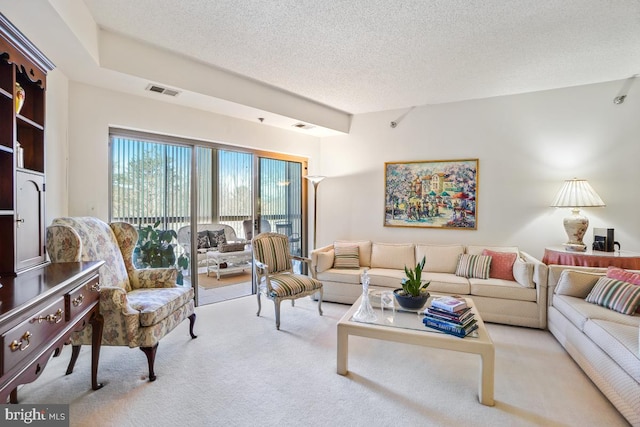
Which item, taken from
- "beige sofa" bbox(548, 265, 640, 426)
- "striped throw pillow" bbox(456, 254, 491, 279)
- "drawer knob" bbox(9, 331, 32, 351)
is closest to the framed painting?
"striped throw pillow" bbox(456, 254, 491, 279)

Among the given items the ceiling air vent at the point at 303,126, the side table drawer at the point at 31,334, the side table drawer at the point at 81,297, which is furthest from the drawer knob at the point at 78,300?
the ceiling air vent at the point at 303,126

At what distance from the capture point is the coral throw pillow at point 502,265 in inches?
142

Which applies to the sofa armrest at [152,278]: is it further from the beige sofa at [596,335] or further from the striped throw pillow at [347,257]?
the beige sofa at [596,335]

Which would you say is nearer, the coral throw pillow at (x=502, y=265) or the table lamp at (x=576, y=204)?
the table lamp at (x=576, y=204)

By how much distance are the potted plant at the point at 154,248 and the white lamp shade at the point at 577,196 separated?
4704mm

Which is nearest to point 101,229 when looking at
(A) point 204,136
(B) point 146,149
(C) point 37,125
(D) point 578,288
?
(C) point 37,125

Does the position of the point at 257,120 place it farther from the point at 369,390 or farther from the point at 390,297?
the point at 369,390

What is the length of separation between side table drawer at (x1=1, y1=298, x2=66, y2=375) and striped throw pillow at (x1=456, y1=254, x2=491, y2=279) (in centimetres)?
384

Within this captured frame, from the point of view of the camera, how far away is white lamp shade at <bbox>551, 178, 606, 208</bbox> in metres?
3.46

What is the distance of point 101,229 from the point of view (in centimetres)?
265

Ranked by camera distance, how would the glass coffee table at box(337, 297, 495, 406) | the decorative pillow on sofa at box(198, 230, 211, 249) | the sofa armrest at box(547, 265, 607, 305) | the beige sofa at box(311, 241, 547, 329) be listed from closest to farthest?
the glass coffee table at box(337, 297, 495, 406)
the sofa armrest at box(547, 265, 607, 305)
the beige sofa at box(311, 241, 547, 329)
the decorative pillow on sofa at box(198, 230, 211, 249)

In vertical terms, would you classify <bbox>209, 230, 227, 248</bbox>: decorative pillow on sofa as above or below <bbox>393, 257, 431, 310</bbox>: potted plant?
above

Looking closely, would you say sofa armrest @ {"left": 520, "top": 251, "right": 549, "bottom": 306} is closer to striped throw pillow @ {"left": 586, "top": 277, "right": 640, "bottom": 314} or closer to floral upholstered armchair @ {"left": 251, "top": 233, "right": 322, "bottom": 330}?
striped throw pillow @ {"left": 586, "top": 277, "right": 640, "bottom": 314}

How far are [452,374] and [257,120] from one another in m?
3.80
